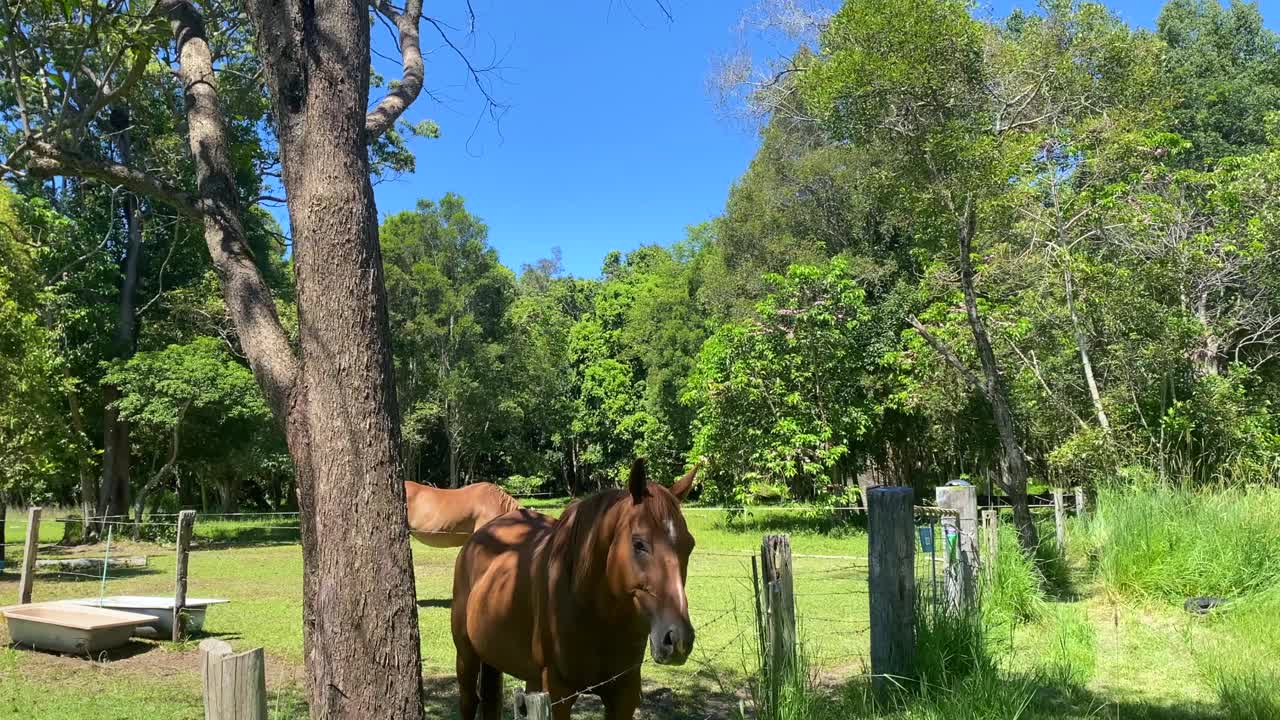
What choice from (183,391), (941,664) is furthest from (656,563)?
(183,391)

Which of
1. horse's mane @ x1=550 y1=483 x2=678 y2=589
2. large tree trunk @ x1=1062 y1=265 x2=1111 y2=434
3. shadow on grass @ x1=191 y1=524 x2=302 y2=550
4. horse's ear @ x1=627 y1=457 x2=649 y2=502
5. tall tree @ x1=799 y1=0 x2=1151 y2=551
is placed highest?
tall tree @ x1=799 y1=0 x2=1151 y2=551

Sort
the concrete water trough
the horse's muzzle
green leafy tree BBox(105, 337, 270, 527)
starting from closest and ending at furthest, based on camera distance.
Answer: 1. the horse's muzzle
2. the concrete water trough
3. green leafy tree BBox(105, 337, 270, 527)

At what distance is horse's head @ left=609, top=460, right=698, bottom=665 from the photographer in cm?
269

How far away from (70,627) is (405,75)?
595 centimetres

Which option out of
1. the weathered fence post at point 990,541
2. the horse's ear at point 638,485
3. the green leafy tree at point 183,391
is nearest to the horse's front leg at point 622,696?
the horse's ear at point 638,485

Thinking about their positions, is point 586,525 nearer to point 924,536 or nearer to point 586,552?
point 586,552

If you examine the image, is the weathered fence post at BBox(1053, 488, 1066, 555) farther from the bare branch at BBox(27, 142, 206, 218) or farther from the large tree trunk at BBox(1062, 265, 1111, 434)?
the bare branch at BBox(27, 142, 206, 218)

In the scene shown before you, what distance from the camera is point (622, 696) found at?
3336mm

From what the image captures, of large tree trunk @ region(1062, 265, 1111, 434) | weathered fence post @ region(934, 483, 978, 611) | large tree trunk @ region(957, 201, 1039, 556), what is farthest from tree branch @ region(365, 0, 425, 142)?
large tree trunk @ region(1062, 265, 1111, 434)

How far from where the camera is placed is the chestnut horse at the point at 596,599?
2.86 meters

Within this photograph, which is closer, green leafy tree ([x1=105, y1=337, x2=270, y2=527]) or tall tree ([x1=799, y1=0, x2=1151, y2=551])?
tall tree ([x1=799, y1=0, x2=1151, y2=551])

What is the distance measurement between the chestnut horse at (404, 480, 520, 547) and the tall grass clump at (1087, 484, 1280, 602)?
6.79 metres

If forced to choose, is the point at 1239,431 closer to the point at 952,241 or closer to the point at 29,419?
the point at 952,241

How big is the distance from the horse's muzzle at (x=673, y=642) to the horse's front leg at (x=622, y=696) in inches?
27.4
